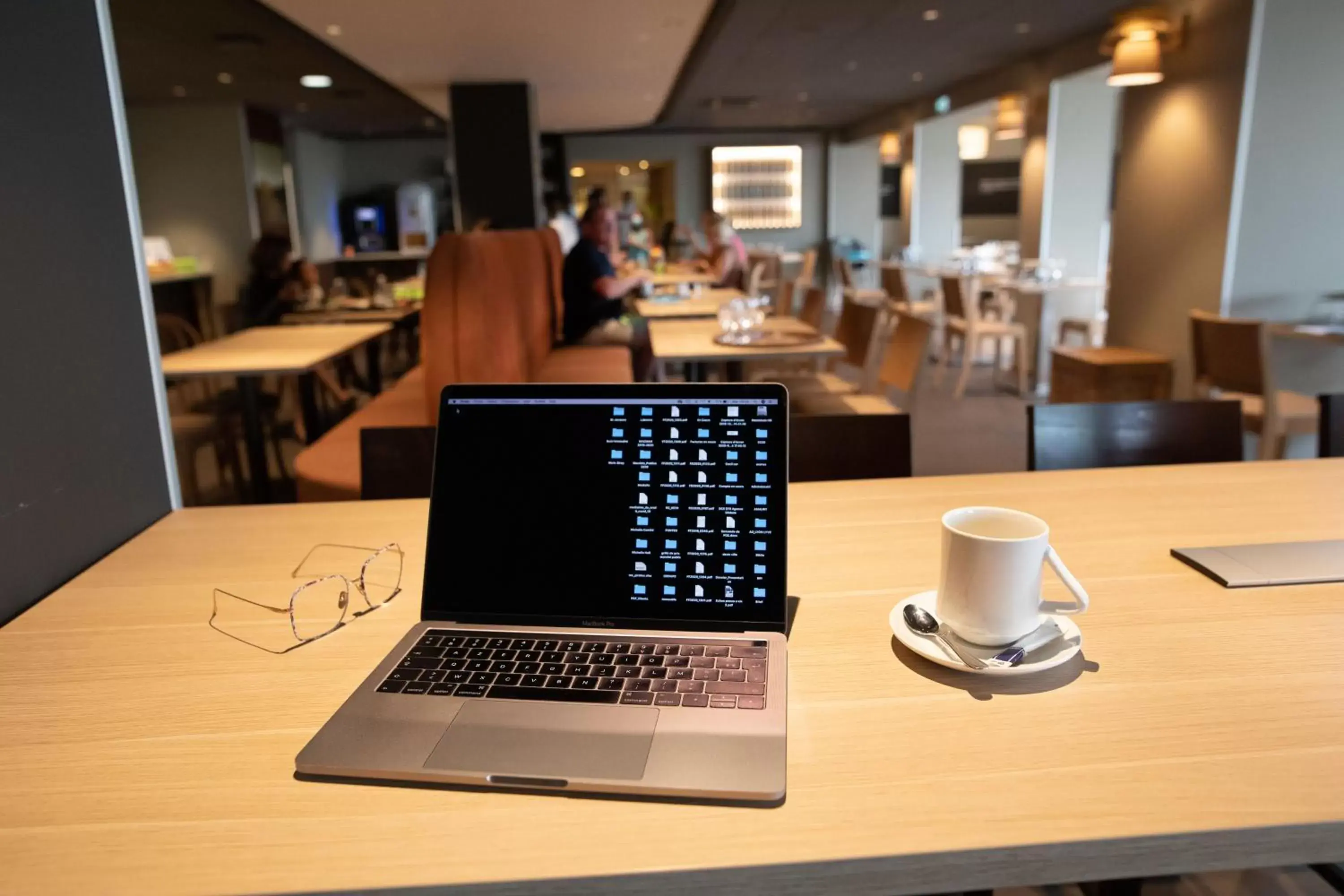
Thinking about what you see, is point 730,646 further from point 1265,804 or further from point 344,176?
point 344,176

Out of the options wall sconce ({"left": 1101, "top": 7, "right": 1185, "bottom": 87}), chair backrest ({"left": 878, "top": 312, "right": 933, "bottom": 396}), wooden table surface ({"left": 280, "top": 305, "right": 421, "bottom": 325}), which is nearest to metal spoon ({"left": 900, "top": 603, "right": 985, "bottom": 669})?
chair backrest ({"left": 878, "top": 312, "right": 933, "bottom": 396})

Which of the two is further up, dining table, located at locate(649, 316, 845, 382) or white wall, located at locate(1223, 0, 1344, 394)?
white wall, located at locate(1223, 0, 1344, 394)

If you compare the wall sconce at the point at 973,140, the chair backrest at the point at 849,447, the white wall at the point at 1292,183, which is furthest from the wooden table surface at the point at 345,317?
the wall sconce at the point at 973,140

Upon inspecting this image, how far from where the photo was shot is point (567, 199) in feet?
36.4

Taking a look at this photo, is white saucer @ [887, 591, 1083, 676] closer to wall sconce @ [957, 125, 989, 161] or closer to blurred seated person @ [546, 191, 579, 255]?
blurred seated person @ [546, 191, 579, 255]

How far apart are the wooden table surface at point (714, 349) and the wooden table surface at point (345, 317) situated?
1744 mm

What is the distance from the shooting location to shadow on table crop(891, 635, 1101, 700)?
32.7 inches

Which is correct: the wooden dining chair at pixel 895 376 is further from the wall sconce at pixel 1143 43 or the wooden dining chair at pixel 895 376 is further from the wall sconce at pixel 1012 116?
the wall sconce at pixel 1012 116

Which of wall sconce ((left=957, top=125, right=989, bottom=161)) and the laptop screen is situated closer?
the laptop screen

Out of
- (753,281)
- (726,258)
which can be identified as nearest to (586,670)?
(753,281)

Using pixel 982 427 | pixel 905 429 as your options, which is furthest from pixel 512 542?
pixel 982 427

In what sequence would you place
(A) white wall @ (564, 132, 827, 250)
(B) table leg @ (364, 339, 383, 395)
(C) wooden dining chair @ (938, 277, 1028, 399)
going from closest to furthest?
(B) table leg @ (364, 339, 383, 395) → (C) wooden dining chair @ (938, 277, 1028, 399) → (A) white wall @ (564, 132, 827, 250)

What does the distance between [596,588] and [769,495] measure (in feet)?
0.70

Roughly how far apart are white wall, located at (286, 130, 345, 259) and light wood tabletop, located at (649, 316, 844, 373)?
30.9 feet
